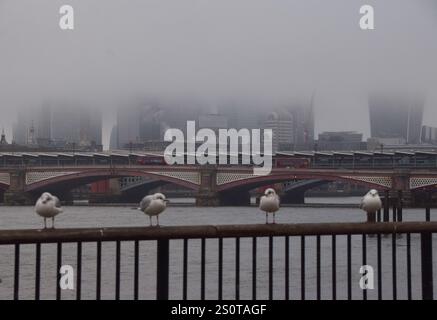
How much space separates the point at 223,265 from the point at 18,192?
226ft

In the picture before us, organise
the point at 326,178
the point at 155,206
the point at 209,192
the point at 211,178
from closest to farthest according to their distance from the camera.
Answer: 1. the point at 155,206
2. the point at 326,178
3. the point at 209,192
4. the point at 211,178

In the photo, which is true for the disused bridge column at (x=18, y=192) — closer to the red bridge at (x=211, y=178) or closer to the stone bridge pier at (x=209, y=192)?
the red bridge at (x=211, y=178)

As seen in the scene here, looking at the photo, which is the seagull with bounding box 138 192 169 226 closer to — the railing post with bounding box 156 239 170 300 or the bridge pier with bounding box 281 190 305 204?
the railing post with bounding box 156 239 170 300

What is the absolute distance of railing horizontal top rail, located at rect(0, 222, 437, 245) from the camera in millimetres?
6391

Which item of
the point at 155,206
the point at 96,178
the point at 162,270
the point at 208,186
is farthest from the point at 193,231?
the point at 96,178

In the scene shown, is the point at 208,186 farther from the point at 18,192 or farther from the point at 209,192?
the point at 18,192

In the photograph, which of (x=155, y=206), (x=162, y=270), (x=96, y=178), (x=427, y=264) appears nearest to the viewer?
(x=162, y=270)

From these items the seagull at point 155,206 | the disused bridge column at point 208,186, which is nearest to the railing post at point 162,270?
the seagull at point 155,206

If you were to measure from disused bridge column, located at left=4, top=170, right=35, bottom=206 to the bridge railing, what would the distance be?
55.7m

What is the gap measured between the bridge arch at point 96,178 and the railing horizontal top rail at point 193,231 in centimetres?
7908

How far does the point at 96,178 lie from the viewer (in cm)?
9200

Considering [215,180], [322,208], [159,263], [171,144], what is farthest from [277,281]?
[171,144]

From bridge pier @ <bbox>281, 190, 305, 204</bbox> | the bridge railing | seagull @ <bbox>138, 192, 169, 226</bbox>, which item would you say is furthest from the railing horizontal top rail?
bridge pier @ <bbox>281, 190, 305, 204</bbox>
